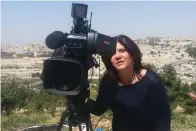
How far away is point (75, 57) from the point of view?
149 centimetres

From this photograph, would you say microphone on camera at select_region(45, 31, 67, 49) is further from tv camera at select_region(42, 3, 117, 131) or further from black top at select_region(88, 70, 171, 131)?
black top at select_region(88, 70, 171, 131)

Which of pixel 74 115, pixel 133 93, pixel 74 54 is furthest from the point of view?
pixel 133 93

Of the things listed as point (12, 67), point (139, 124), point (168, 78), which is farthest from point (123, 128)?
point (12, 67)

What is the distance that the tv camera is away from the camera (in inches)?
58.1

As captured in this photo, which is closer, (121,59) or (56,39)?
(56,39)

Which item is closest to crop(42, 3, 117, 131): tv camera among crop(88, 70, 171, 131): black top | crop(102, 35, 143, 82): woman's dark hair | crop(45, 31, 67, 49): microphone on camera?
crop(45, 31, 67, 49): microphone on camera

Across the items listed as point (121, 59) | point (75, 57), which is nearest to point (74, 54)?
point (75, 57)

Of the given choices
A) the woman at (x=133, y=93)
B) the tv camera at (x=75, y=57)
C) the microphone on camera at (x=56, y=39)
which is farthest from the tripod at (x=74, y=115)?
the microphone on camera at (x=56, y=39)

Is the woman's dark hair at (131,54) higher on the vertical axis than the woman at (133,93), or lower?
higher

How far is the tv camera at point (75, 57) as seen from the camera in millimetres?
1476

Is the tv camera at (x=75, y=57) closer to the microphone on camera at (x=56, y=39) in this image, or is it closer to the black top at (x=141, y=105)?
the microphone on camera at (x=56, y=39)

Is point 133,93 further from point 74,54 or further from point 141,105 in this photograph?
point 74,54

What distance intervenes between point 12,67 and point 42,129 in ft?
225

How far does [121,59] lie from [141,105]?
0.25 m
